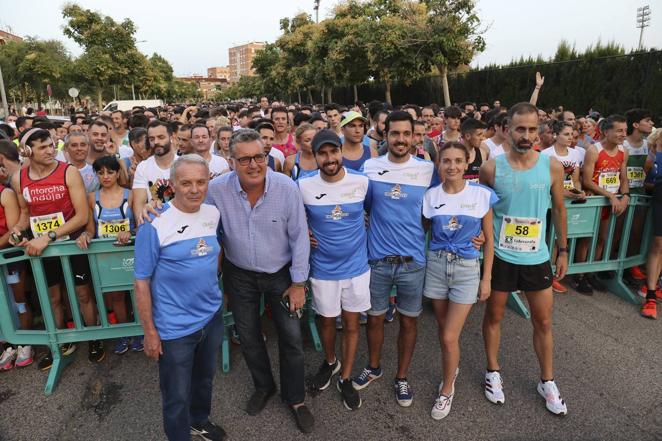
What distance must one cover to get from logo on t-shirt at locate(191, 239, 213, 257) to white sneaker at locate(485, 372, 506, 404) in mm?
2427

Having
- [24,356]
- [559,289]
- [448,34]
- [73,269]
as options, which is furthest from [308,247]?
[448,34]

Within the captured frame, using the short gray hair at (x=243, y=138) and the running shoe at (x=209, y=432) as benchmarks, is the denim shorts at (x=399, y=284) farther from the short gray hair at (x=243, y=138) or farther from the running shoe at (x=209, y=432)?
the running shoe at (x=209, y=432)

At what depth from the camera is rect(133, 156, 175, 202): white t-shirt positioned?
13.3 feet

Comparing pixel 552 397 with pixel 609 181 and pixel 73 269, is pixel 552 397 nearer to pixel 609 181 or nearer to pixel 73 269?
pixel 609 181

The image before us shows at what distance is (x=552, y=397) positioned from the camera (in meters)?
3.19

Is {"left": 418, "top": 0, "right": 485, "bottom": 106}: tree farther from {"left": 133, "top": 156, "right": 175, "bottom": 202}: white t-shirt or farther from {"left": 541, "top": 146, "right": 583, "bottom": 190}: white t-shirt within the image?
{"left": 133, "top": 156, "right": 175, "bottom": 202}: white t-shirt

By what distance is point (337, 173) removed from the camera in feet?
9.91

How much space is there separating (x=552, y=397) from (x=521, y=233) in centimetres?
126

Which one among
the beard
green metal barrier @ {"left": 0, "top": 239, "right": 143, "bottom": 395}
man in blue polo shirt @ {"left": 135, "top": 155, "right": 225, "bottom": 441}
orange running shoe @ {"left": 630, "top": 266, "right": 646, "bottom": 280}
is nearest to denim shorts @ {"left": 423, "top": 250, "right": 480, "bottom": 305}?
man in blue polo shirt @ {"left": 135, "top": 155, "right": 225, "bottom": 441}

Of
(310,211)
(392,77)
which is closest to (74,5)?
(392,77)

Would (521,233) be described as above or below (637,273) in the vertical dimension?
above

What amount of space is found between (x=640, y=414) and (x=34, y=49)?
44.1 metres

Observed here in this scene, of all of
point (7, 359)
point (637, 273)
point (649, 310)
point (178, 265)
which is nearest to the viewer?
point (178, 265)

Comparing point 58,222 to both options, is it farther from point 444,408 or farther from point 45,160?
point 444,408
